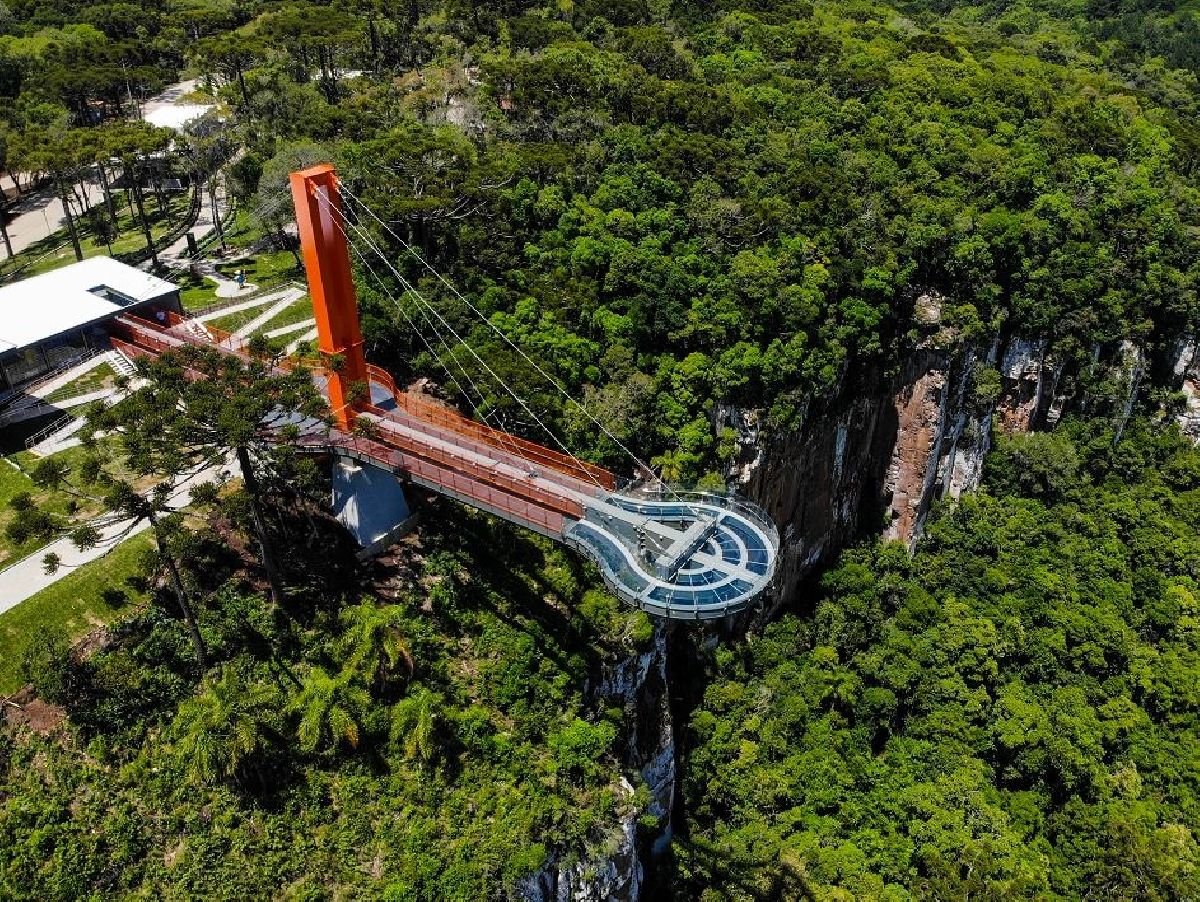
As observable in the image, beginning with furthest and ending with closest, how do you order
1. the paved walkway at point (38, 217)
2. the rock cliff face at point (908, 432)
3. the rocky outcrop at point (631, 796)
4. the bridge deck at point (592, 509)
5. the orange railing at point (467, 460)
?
the paved walkway at point (38, 217) → the rock cliff face at point (908, 432) → the orange railing at point (467, 460) → the rocky outcrop at point (631, 796) → the bridge deck at point (592, 509)

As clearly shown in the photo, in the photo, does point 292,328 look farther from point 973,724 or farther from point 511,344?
point 973,724

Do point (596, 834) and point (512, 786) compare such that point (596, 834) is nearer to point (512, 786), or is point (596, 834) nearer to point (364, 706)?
point (512, 786)

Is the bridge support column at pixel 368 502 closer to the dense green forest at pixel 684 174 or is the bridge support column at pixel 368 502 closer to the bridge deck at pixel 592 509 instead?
the bridge deck at pixel 592 509

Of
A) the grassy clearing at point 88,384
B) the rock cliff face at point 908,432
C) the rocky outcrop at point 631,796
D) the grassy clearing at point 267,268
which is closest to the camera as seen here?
the rocky outcrop at point 631,796

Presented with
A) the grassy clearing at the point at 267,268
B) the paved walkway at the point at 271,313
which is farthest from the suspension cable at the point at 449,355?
the grassy clearing at the point at 267,268

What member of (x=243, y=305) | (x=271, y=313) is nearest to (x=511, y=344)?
(x=271, y=313)

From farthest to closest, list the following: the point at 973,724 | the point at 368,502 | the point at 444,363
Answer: the point at 973,724 → the point at 444,363 → the point at 368,502

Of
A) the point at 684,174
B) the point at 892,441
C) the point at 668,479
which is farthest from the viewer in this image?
the point at 892,441
